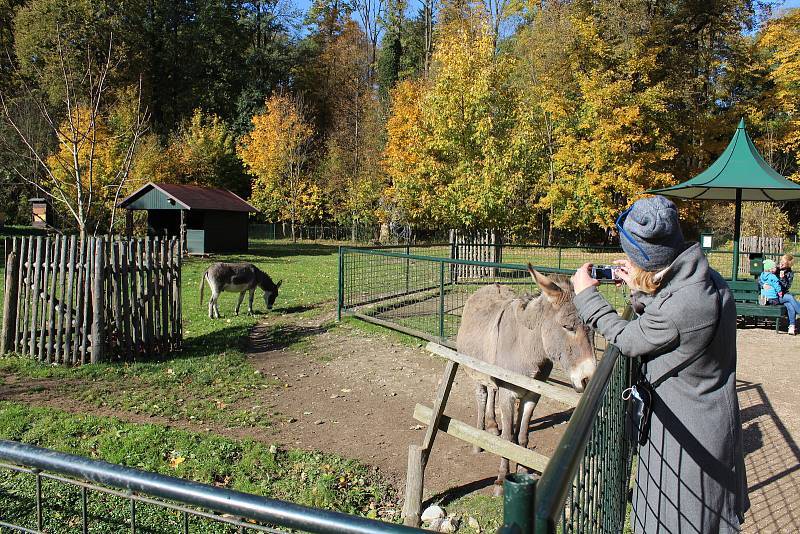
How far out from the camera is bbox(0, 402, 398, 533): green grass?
14.1 feet

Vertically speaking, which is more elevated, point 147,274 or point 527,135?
point 527,135

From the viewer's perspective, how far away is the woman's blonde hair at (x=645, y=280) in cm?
246

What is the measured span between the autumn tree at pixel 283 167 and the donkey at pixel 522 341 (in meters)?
38.9

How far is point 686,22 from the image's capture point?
31500 millimetres

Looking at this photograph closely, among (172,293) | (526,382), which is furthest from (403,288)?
(526,382)

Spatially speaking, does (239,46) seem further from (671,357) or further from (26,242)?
(671,357)

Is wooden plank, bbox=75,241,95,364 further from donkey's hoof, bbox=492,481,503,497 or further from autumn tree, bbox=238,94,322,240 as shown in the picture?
autumn tree, bbox=238,94,322,240

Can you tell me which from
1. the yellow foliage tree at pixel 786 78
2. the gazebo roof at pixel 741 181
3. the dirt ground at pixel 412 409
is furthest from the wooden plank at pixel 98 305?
the yellow foliage tree at pixel 786 78

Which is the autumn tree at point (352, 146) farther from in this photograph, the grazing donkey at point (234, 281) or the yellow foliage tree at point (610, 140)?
the grazing donkey at point (234, 281)

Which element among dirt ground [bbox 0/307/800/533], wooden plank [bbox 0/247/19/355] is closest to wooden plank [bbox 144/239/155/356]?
dirt ground [bbox 0/307/800/533]

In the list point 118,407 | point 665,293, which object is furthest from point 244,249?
point 665,293

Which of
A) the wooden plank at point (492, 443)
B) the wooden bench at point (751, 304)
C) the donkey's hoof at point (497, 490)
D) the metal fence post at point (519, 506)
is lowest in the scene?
the donkey's hoof at point (497, 490)

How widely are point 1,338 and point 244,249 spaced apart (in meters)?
23.5

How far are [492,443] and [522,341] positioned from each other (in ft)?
3.52
